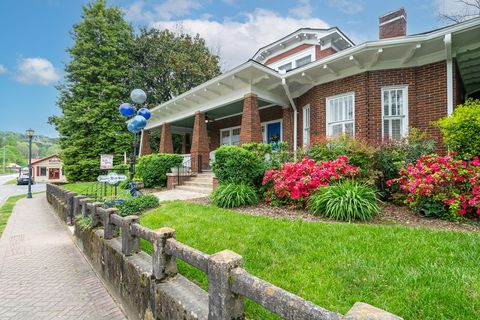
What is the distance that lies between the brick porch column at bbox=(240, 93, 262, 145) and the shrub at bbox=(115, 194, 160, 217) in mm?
3721

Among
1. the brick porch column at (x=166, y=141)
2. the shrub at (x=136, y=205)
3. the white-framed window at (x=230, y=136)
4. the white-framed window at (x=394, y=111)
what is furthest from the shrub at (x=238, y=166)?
the brick porch column at (x=166, y=141)

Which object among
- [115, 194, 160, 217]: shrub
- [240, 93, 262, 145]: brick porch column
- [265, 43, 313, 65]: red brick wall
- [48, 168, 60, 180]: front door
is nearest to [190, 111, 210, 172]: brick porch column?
[240, 93, 262, 145]: brick porch column

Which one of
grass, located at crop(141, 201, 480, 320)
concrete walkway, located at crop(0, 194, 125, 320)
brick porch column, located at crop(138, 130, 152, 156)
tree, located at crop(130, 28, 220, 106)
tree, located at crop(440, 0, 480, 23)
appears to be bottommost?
concrete walkway, located at crop(0, 194, 125, 320)

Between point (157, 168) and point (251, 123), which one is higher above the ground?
point (251, 123)

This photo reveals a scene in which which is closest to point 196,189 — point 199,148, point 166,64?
point 199,148

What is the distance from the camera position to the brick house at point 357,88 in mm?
6828

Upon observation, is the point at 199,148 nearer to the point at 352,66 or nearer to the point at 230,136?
the point at 230,136

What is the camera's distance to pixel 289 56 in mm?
13656

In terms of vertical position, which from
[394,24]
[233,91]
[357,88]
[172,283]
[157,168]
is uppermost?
[394,24]

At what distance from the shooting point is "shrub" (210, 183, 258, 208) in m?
6.03

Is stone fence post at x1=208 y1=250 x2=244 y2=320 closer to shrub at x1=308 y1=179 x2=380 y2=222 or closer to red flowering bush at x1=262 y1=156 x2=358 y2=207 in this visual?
shrub at x1=308 y1=179 x2=380 y2=222

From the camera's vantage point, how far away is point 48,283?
3.97 meters

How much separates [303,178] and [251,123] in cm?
398

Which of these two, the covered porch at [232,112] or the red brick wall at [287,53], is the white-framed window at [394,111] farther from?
the red brick wall at [287,53]
